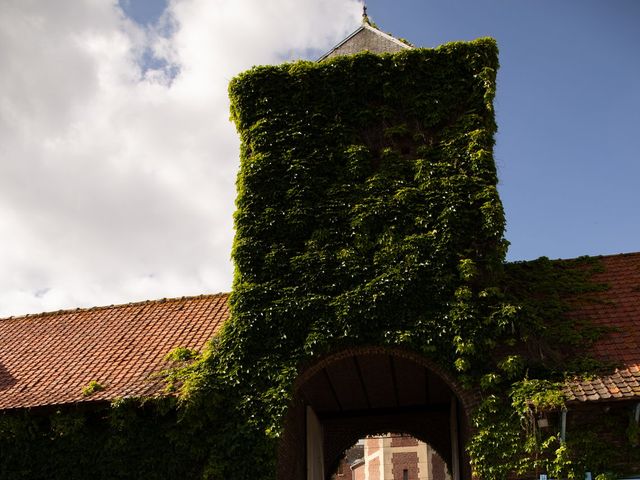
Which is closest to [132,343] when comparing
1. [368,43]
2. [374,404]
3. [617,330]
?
[374,404]

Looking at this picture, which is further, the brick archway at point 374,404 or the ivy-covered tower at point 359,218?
the brick archway at point 374,404

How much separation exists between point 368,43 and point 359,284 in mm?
6504

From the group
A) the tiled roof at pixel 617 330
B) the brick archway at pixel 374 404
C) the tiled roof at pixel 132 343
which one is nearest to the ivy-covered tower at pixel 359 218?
the brick archway at pixel 374 404

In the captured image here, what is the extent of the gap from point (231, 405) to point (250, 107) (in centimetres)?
648

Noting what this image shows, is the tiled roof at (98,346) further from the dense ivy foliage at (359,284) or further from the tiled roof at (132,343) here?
the dense ivy foliage at (359,284)

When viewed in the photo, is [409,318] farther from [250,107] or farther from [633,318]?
[250,107]

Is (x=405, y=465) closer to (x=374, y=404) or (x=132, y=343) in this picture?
(x=374, y=404)

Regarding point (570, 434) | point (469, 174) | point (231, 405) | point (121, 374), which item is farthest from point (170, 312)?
point (570, 434)

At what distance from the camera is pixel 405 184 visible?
44.4 ft

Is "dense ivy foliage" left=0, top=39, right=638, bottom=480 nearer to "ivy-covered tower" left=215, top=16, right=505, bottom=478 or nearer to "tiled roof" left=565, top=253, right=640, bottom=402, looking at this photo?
"ivy-covered tower" left=215, top=16, right=505, bottom=478

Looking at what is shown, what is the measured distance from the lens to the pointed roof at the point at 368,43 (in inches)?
626

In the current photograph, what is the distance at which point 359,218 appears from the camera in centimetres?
1328

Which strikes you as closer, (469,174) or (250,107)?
(469,174)

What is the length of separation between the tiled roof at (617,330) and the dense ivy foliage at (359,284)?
0.36 m
